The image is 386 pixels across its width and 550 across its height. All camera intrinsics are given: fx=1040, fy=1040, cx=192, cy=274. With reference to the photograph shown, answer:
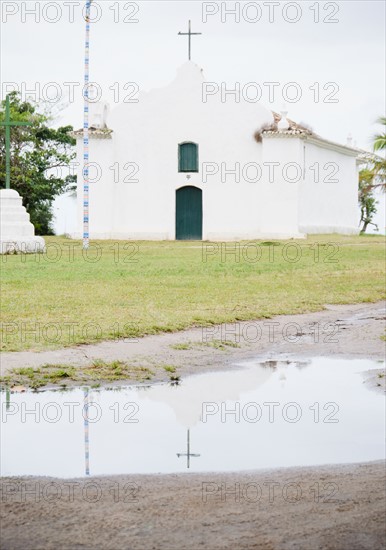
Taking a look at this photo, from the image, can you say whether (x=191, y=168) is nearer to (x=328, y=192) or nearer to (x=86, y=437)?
(x=328, y=192)

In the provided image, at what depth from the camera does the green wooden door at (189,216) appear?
4009 centimetres

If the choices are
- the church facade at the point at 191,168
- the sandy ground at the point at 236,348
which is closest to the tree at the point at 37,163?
the church facade at the point at 191,168

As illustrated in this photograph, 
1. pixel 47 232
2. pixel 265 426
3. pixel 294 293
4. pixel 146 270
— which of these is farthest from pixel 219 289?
pixel 47 232

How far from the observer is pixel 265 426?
7.39 metres

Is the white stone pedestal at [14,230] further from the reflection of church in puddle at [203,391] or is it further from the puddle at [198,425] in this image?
the puddle at [198,425]

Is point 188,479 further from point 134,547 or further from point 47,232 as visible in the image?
point 47,232

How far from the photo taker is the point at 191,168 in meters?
40.3

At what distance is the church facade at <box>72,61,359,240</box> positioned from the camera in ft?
131

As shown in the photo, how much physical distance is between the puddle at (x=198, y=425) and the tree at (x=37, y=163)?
124 ft

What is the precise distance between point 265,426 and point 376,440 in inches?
34.5

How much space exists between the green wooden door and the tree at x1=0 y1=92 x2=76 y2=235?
29.2 feet

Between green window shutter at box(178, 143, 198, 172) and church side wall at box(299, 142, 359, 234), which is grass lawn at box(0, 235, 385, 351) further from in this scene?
church side wall at box(299, 142, 359, 234)

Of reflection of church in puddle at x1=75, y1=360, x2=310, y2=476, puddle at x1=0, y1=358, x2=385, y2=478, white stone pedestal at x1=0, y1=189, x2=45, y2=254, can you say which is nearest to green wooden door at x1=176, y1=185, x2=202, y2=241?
white stone pedestal at x1=0, y1=189, x2=45, y2=254

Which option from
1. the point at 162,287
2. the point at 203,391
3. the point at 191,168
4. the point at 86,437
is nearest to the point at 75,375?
the point at 203,391
